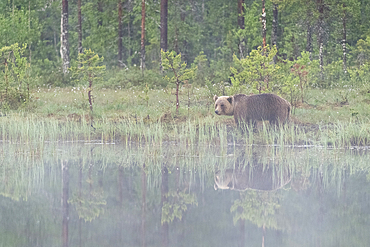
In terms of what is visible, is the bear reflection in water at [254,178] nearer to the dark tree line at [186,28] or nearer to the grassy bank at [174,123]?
the grassy bank at [174,123]

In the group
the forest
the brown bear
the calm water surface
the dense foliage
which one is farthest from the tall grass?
the dense foliage

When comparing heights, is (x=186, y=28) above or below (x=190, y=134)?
above

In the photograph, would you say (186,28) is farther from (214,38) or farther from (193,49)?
(214,38)

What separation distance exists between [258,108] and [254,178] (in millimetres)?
4110

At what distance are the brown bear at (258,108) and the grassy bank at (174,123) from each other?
0.31 m

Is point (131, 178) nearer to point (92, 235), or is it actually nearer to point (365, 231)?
point (92, 235)

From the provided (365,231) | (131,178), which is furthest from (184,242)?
(131,178)

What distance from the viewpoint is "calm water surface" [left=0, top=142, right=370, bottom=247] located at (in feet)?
18.9

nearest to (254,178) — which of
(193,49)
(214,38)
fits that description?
(193,49)

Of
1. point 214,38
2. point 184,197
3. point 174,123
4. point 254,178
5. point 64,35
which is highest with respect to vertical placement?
point 214,38

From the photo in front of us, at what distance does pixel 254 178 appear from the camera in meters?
8.73

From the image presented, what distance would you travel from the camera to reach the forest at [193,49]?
1648cm

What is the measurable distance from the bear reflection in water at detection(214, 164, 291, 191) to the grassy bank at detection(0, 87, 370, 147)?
2441 millimetres

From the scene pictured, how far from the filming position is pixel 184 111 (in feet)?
51.3
